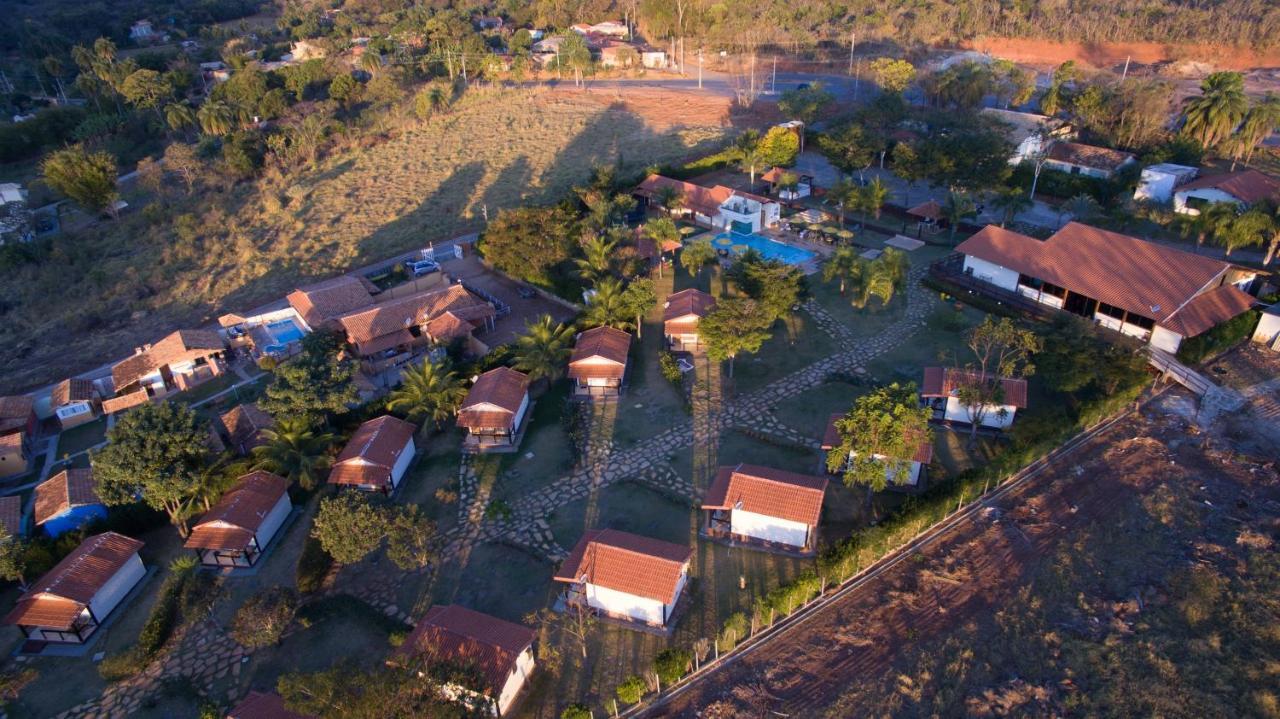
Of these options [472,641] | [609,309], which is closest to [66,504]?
[472,641]

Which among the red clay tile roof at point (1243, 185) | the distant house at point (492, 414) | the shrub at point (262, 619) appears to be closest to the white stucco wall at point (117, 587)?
the shrub at point (262, 619)

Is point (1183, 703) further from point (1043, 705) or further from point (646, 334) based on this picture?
point (646, 334)

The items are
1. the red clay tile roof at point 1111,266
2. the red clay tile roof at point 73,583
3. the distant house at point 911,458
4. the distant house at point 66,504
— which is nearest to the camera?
the red clay tile roof at point 73,583

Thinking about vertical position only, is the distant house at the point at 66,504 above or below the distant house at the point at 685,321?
below

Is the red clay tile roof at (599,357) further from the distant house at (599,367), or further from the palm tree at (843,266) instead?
the palm tree at (843,266)

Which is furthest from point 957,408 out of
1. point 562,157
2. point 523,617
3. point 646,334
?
point 562,157

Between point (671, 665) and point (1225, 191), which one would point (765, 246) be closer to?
point (1225, 191)

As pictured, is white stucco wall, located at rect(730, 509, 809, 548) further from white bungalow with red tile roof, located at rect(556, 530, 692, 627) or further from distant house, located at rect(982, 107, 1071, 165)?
distant house, located at rect(982, 107, 1071, 165)
